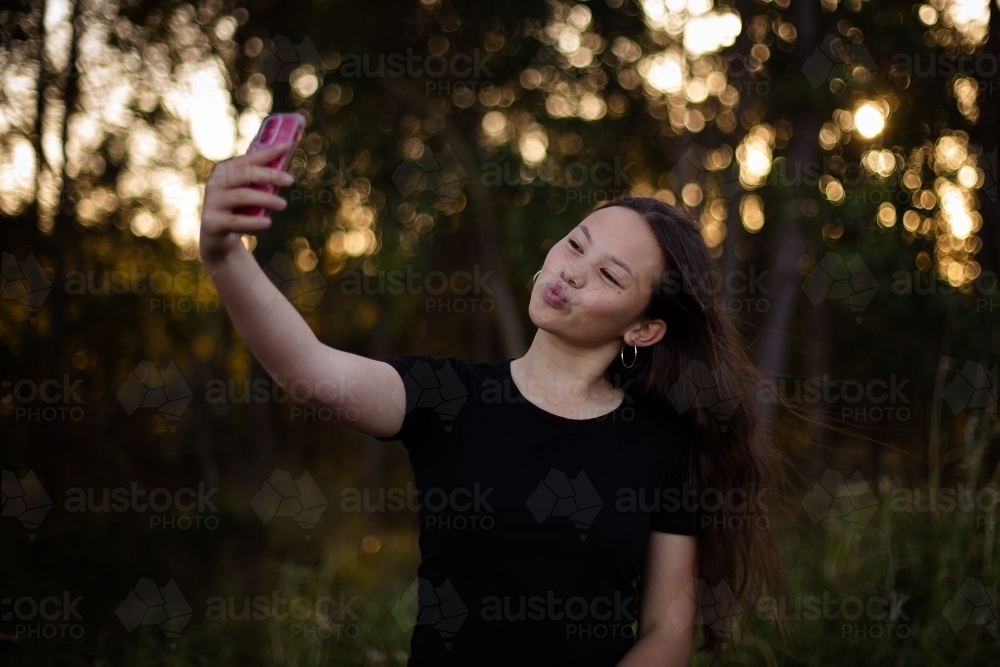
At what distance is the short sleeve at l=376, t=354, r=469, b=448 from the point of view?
185 cm

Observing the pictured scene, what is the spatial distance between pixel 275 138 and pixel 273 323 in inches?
13.1

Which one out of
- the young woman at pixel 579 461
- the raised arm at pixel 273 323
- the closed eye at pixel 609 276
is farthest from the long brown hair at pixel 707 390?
the raised arm at pixel 273 323

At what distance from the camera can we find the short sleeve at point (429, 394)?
185cm

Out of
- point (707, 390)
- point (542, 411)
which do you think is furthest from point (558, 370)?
point (707, 390)

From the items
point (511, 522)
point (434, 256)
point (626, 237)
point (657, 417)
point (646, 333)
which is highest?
point (434, 256)

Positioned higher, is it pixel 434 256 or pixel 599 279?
pixel 434 256

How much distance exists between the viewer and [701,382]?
232cm

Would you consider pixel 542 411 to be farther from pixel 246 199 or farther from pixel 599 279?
pixel 246 199

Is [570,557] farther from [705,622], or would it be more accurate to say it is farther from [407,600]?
[407,600]

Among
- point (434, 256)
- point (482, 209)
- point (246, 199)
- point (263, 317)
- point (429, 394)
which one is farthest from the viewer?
point (434, 256)

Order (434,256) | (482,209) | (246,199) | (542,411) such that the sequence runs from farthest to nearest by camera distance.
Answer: (434,256) → (482,209) → (542,411) → (246,199)

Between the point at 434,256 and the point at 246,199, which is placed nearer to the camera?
the point at 246,199

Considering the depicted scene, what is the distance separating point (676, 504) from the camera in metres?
2.11

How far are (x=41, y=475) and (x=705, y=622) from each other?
4.69 m
